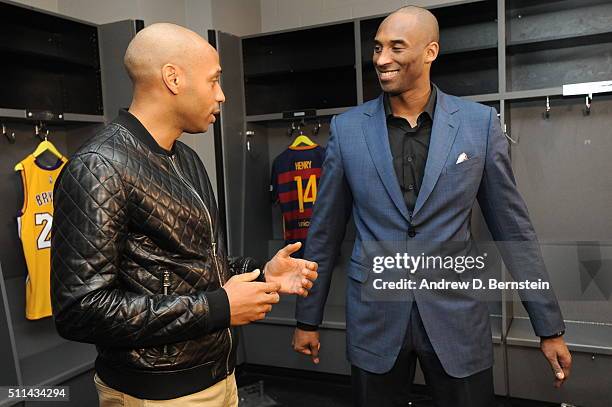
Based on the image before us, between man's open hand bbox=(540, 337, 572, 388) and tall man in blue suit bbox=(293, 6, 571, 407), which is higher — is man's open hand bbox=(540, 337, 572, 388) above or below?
below

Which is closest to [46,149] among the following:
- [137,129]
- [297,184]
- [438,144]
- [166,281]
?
[297,184]

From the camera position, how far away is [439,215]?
1.50 metres

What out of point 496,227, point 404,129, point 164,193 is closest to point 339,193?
point 404,129

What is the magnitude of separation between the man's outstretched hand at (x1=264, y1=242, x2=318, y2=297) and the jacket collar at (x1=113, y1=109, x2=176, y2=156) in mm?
374

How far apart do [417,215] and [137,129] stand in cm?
81

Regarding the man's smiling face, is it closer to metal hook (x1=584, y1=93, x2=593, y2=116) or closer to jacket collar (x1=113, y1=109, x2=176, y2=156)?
jacket collar (x1=113, y1=109, x2=176, y2=156)

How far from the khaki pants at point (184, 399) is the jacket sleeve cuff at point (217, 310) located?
21 cm

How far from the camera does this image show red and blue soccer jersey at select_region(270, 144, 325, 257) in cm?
354

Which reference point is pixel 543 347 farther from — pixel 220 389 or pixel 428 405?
pixel 428 405

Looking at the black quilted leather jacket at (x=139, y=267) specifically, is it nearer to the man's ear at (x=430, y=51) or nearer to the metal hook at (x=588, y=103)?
the man's ear at (x=430, y=51)

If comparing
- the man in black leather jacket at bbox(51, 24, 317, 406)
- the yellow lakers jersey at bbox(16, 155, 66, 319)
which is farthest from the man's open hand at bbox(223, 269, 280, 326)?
the yellow lakers jersey at bbox(16, 155, 66, 319)

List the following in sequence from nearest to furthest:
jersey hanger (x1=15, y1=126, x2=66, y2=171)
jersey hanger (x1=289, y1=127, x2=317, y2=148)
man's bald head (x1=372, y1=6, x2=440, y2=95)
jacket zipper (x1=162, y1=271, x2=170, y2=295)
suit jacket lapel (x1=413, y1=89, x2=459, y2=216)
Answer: jacket zipper (x1=162, y1=271, x2=170, y2=295), suit jacket lapel (x1=413, y1=89, x2=459, y2=216), man's bald head (x1=372, y1=6, x2=440, y2=95), jersey hanger (x1=15, y1=126, x2=66, y2=171), jersey hanger (x1=289, y1=127, x2=317, y2=148)

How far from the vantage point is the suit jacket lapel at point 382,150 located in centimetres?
152

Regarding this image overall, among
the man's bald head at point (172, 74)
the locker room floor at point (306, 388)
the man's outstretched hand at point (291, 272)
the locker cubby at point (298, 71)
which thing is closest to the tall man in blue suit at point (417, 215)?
the man's outstretched hand at point (291, 272)
